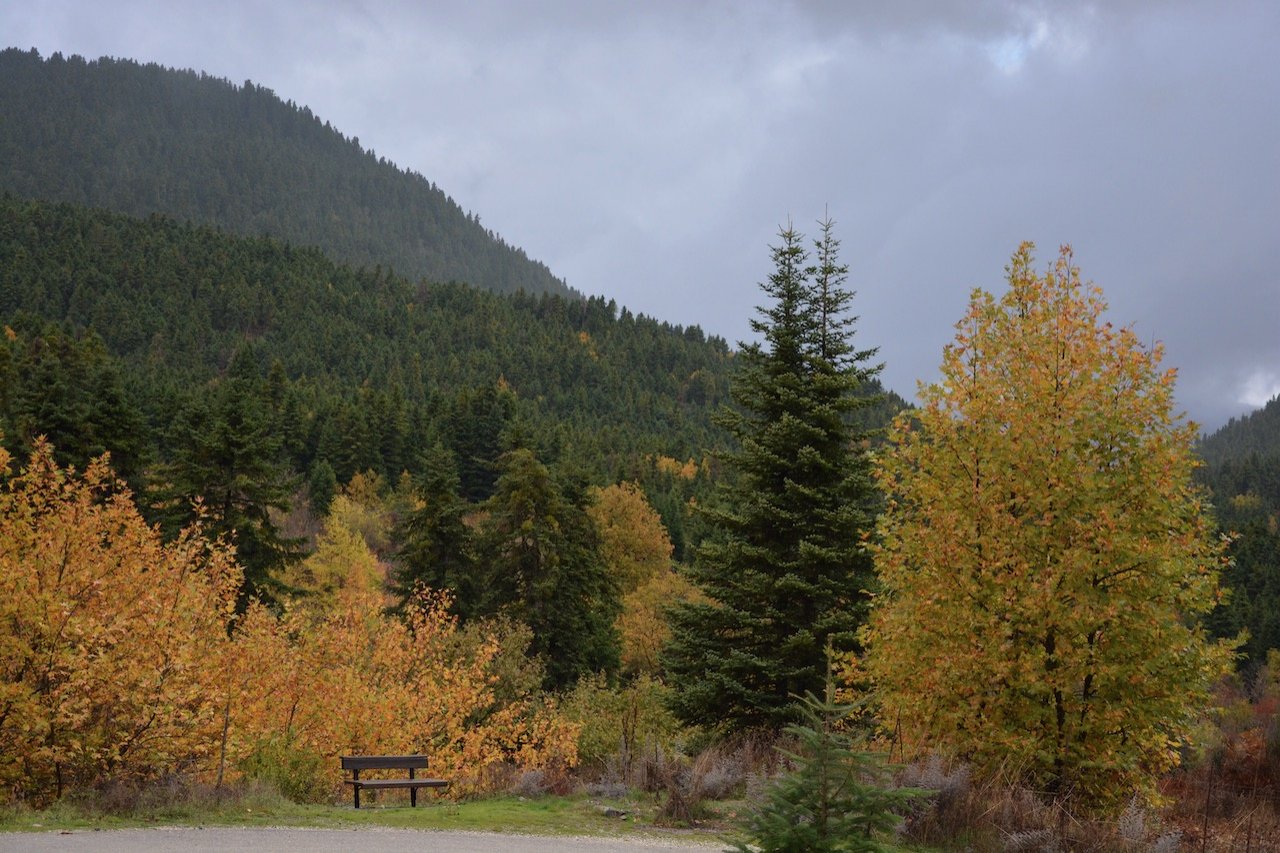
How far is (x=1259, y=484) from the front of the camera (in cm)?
17450

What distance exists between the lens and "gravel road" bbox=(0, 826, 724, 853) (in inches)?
374

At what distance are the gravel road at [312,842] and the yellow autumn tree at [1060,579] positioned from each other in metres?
4.15

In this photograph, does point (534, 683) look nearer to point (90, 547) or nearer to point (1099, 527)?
point (90, 547)

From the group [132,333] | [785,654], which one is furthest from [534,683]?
[132,333]

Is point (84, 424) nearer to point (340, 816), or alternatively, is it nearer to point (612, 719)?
point (612, 719)

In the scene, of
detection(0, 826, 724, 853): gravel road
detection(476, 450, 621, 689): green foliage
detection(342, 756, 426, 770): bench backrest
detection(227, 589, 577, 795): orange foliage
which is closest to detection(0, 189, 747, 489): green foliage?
detection(476, 450, 621, 689): green foliage

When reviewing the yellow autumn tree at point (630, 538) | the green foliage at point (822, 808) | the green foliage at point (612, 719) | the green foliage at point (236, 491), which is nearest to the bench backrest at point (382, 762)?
the green foliage at point (612, 719)

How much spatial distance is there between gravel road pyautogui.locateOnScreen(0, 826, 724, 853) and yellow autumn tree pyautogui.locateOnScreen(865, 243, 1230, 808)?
13.6ft

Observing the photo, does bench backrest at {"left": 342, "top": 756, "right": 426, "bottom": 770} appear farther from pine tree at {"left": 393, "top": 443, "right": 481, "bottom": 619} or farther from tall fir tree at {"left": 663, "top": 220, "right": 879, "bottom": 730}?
pine tree at {"left": 393, "top": 443, "right": 481, "bottom": 619}

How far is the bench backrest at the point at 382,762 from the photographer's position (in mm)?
13734

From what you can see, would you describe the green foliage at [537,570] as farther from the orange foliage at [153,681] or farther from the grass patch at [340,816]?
the grass patch at [340,816]

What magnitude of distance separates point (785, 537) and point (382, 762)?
944 cm

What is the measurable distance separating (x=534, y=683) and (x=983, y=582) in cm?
1992

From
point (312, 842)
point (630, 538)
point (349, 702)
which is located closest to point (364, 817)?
point (312, 842)
